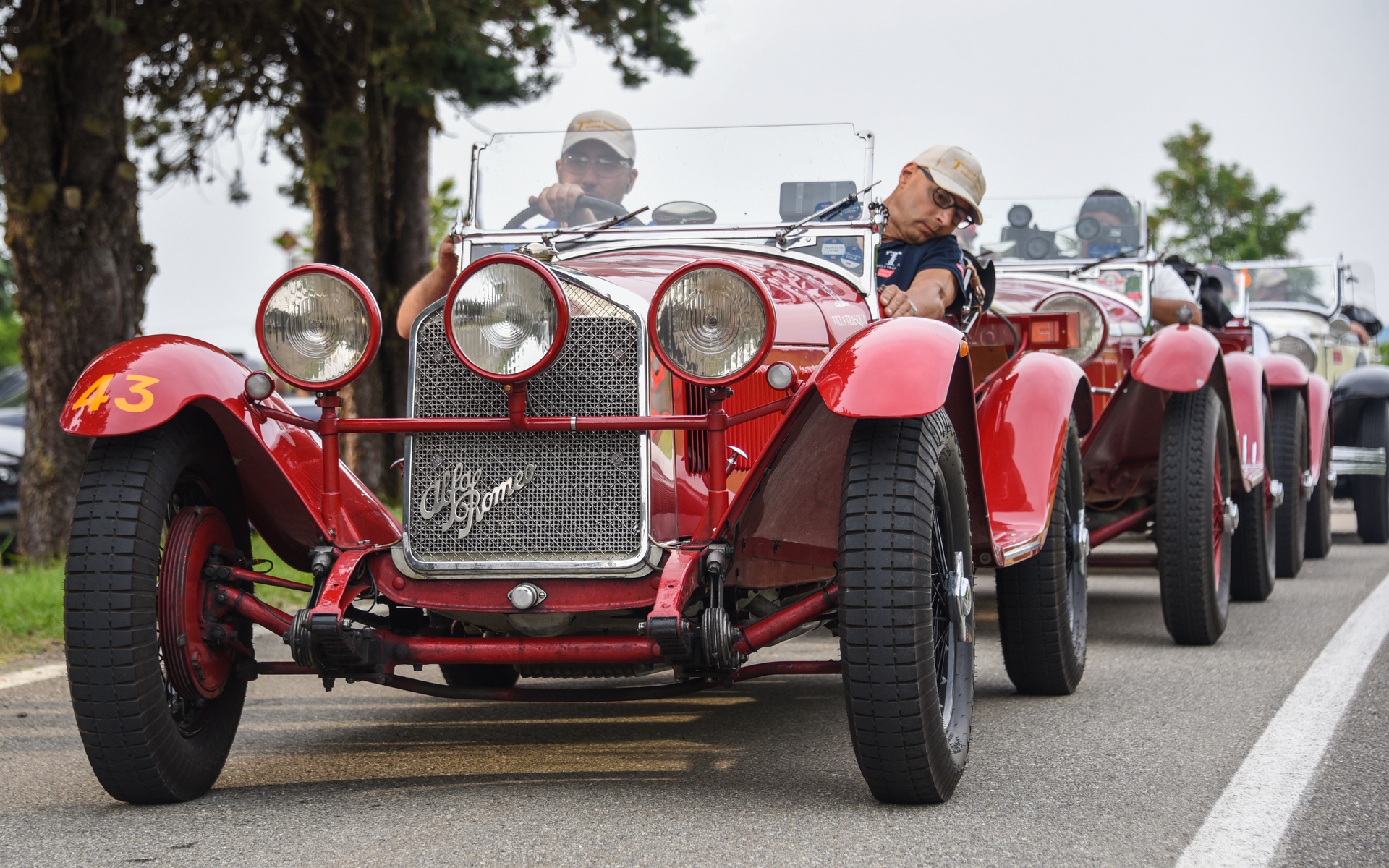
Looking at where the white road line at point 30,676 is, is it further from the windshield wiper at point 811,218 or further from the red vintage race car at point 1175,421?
the red vintage race car at point 1175,421

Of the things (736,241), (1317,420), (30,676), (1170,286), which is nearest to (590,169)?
(736,241)

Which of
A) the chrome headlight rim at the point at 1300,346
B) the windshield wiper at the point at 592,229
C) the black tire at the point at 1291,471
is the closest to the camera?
the windshield wiper at the point at 592,229

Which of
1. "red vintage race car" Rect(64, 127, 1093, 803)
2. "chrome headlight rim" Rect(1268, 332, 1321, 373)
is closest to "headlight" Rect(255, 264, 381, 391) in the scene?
"red vintage race car" Rect(64, 127, 1093, 803)

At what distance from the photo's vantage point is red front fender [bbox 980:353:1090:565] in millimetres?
4246

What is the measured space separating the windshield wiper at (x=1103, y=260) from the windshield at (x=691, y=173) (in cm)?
355

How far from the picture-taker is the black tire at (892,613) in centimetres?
314

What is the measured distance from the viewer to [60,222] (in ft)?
26.6

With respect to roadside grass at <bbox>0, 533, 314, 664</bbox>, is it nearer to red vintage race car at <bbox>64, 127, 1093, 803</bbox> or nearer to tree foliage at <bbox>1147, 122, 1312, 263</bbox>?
red vintage race car at <bbox>64, 127, 1093, 803</bbox>

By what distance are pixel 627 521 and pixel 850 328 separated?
4.05ft

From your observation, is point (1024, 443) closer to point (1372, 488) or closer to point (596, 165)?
point (596, 165)

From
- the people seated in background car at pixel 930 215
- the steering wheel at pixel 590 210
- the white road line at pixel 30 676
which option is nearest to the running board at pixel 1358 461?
the people seated in background car at pixel 930 215

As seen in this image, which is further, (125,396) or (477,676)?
(477,676)

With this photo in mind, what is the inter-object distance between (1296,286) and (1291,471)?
6.24m

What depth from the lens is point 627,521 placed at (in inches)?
137
